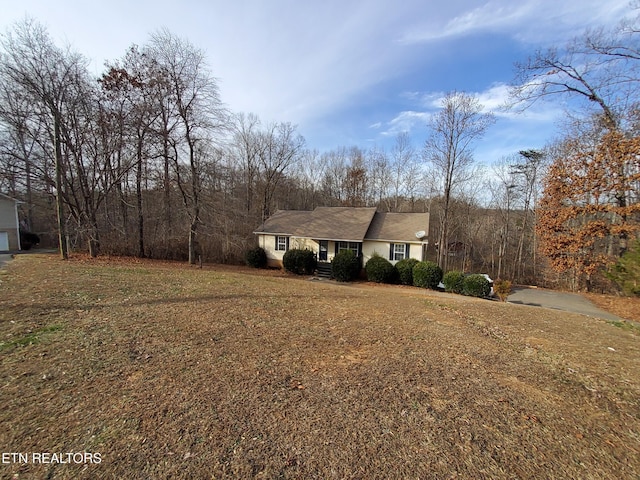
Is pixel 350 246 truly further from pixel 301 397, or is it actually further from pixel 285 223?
pixel 301 397

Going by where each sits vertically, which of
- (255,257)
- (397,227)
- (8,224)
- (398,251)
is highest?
(397,227)

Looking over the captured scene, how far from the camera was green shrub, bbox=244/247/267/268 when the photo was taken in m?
20.3

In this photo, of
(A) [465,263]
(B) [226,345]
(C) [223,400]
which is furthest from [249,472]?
(A) [465,263]

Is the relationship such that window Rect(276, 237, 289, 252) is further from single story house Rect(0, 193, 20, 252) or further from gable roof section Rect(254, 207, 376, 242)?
single story house Rect(0, 193, 20, 252)

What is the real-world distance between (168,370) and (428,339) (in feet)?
13.9

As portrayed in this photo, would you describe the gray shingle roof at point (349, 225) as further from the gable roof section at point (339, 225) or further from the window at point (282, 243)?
the window at point (282, 243)

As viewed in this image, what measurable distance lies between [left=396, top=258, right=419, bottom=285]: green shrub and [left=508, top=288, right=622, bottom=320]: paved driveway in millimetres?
5000

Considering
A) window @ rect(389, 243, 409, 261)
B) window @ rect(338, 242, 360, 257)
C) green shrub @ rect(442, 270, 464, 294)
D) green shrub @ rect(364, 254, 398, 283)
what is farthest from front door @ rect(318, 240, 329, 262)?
green shrub @ rect(442, 270, 464, 294)

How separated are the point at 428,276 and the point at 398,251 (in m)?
2.93

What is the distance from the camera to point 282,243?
20.8 metres

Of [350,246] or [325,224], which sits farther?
[325,224]

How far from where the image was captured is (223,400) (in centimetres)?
285

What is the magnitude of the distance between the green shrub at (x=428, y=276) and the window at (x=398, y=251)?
205 centimetres

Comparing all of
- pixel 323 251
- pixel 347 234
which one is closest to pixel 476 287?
pixel 347 234
